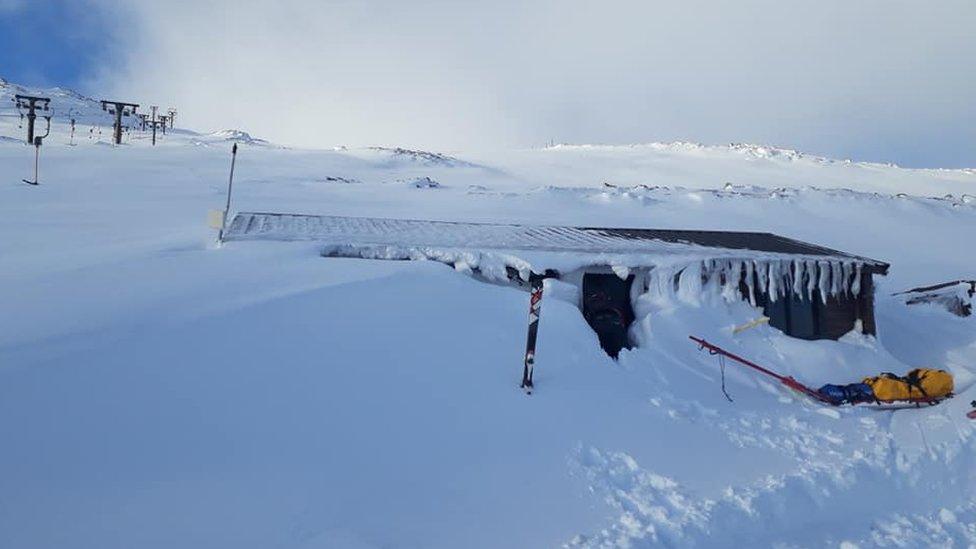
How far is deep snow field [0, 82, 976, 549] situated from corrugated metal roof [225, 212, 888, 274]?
0.94m

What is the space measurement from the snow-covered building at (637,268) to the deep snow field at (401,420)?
14.6 inches

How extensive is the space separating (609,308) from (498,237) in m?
2.92

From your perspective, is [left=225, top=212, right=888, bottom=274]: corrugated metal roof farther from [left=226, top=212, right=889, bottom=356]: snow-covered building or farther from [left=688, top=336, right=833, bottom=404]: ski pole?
[left=688, top=336, right=833, bottom=404]: ski pole

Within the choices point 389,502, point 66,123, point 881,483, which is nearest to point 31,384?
point 389,502

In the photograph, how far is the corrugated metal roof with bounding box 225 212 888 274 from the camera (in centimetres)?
986

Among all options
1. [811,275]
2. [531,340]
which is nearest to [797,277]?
[811,275]

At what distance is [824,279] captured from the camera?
1009 cm

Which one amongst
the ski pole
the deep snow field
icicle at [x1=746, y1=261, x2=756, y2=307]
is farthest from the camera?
icicle at [x1=746, y1=261, x2=756, y2=307]

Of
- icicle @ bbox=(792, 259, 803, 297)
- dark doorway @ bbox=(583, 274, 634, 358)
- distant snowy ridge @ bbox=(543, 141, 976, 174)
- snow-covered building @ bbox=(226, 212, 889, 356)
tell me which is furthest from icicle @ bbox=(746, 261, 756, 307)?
distant snowy ridge @ bbox=(543, 141, 976, 174)

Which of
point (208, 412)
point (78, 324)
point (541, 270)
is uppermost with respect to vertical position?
point (541, 270)

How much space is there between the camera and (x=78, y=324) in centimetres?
552

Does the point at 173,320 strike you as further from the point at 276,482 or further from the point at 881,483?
the point at 881,483

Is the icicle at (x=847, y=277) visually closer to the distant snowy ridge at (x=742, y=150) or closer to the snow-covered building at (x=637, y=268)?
the snow-covered building at (x=637, y=268)

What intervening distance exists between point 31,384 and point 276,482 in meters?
2.06
